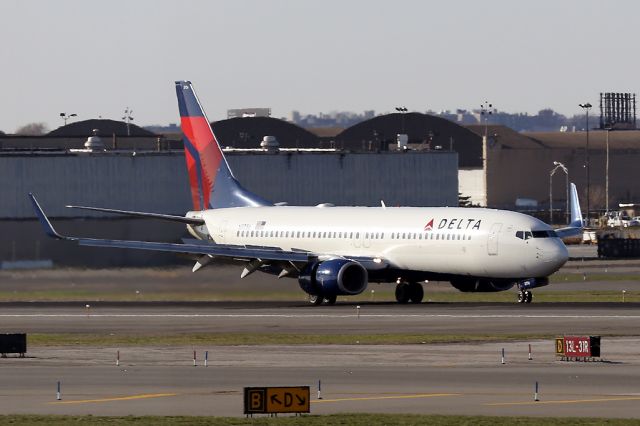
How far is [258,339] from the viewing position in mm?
57969

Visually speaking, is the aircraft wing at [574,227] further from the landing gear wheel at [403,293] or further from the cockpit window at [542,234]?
the landing gear wheel at [403,293]

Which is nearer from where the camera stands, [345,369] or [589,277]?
[345,369]

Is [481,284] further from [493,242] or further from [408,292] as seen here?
[408,292]

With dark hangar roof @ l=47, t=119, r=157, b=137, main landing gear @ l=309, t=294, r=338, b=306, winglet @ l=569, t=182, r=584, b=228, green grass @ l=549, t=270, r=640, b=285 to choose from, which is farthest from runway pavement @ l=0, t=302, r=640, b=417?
dark hangar roof @ l=47, t=119, r=157, b=137

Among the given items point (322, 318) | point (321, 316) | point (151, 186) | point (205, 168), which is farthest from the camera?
point (151, 186)

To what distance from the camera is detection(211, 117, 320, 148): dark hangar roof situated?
7382 inches

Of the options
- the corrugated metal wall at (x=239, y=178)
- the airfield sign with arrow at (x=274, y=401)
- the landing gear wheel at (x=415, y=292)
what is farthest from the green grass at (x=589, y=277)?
the airfield sign with arrow at (x=274, y=401)

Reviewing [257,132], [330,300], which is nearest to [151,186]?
[330,300]

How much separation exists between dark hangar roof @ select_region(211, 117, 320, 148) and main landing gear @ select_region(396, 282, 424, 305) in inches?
4205

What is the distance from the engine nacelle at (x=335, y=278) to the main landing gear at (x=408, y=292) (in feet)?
7.83

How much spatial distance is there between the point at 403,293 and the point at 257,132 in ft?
371

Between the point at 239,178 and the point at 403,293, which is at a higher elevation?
the point at 239,178

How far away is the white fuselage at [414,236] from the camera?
73.3 metres

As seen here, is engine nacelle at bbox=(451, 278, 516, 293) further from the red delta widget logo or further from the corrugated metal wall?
the corrugated metal wall
